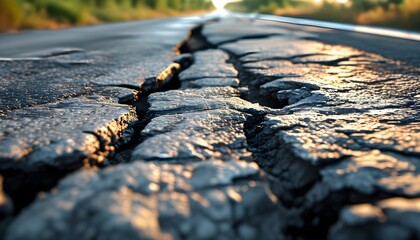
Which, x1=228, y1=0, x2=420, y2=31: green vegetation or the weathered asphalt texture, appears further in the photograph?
x1=228, y1=0, x2=420, y2=31: green vegetation

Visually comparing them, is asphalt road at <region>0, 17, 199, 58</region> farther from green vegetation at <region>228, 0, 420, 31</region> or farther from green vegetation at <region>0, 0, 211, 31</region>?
green vegetation at <region>228, 0, 420, 31</region>

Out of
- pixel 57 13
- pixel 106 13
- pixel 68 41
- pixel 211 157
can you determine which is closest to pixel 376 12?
pixel 68 41

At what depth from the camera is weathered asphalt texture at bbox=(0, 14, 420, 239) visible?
0.60m

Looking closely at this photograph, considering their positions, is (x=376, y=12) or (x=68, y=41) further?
(x=376, y=12)

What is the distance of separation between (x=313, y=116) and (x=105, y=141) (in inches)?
25.2

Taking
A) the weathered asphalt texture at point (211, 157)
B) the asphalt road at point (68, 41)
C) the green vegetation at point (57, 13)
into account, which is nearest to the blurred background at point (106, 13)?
the green vegetation at point (57, 13)

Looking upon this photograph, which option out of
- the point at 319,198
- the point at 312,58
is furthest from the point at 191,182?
the point at 312,58

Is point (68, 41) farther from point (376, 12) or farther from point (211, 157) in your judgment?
point (376, 12)

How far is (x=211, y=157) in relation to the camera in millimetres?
886

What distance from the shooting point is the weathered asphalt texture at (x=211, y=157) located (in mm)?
600

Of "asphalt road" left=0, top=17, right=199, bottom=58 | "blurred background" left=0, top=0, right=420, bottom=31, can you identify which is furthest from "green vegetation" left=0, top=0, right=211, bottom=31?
"asphalt road" left=0, top=17, right=199, bottom=58

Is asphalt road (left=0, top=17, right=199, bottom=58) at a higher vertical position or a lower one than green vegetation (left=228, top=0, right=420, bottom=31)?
lower

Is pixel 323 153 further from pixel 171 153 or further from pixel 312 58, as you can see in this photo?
pixel 312 58

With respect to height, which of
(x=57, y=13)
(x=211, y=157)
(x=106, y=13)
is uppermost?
(x=211, y=157)
